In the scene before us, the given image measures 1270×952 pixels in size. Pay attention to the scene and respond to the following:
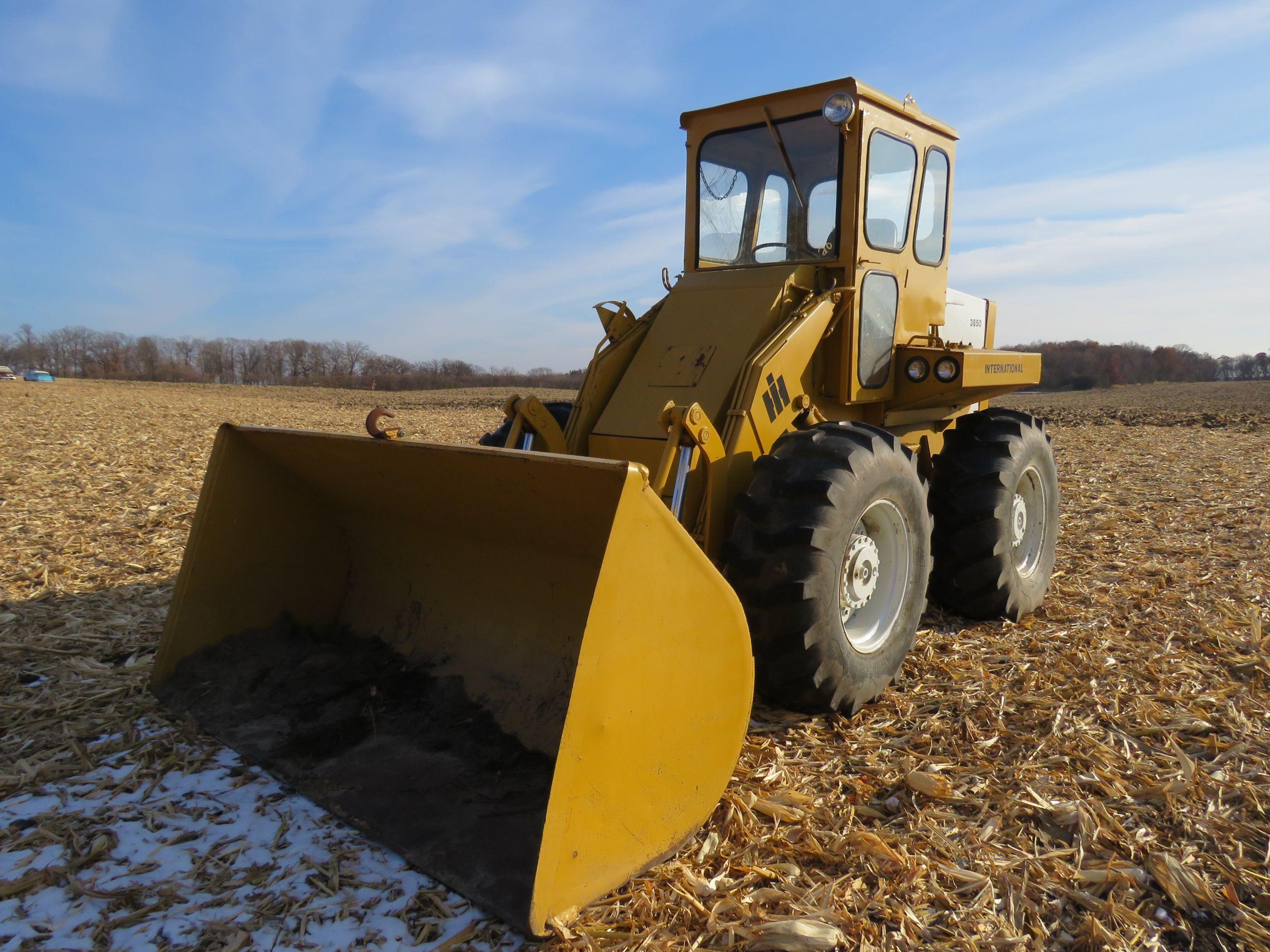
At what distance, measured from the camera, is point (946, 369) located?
4641 mm

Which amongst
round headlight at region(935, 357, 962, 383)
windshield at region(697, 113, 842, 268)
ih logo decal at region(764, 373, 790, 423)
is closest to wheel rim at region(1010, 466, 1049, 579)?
round headlight at region(935, 357, 962, 383)

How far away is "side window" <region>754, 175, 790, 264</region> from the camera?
478 centimetres

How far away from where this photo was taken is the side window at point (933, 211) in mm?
4930

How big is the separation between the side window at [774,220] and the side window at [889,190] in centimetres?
49

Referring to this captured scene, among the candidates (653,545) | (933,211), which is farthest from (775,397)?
(933,211)

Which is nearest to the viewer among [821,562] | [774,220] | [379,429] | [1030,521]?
[821,562]

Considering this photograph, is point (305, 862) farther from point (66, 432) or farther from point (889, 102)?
point (66, 432)

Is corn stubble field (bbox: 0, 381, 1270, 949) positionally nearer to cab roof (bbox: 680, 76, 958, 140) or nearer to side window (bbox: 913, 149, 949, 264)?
side window (bbox: 913, 149, 949, 264)

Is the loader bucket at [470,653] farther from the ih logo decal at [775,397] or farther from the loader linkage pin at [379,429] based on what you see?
the ih logo decal at [775,397]

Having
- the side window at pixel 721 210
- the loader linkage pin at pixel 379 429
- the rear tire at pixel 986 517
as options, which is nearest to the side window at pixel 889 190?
the side window at pixel 721 210

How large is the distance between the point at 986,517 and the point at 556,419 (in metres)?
2.39

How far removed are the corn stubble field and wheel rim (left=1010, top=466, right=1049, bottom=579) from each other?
1.06 feet

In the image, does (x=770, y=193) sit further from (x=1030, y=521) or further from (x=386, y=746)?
(x=386, y=746)

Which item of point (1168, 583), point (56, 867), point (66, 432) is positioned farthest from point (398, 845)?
point (66, 432)
